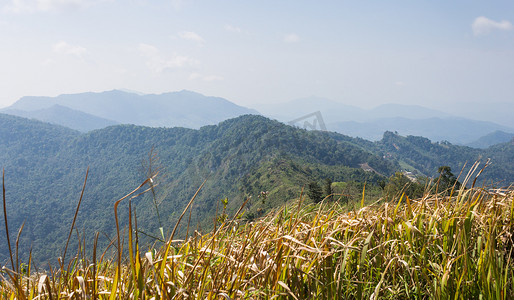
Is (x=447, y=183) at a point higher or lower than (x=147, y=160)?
higher

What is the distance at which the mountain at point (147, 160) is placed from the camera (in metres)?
62.0

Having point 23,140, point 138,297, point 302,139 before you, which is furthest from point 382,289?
point 23,140

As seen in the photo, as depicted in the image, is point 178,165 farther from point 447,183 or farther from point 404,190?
point 404,190

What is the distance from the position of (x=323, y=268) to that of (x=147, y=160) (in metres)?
47.9

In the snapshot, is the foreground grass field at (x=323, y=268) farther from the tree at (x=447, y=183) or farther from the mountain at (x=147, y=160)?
the mountain at (x=147, y=160)

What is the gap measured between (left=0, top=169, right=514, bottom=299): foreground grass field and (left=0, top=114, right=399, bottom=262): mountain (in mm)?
41746

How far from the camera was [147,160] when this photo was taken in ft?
154

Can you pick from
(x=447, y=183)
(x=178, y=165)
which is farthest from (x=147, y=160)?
(x=178, y=165)

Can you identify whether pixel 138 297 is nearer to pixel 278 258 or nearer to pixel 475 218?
pixel 278 258

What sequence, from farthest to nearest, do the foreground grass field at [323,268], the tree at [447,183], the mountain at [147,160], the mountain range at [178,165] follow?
the mountain range at [178,165] → the mountain at [147,160] → the tree at [447,183] → the foreground grass field at [323,268]

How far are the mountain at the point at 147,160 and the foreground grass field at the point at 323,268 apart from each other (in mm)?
41746

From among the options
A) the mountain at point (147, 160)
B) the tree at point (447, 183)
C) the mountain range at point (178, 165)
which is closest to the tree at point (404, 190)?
the tree at point (447, 183)

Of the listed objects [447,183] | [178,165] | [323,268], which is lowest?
[178,165]

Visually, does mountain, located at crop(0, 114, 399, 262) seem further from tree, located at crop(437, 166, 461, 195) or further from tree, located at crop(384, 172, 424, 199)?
tree, located at crop(437, 166, 461, 195)
